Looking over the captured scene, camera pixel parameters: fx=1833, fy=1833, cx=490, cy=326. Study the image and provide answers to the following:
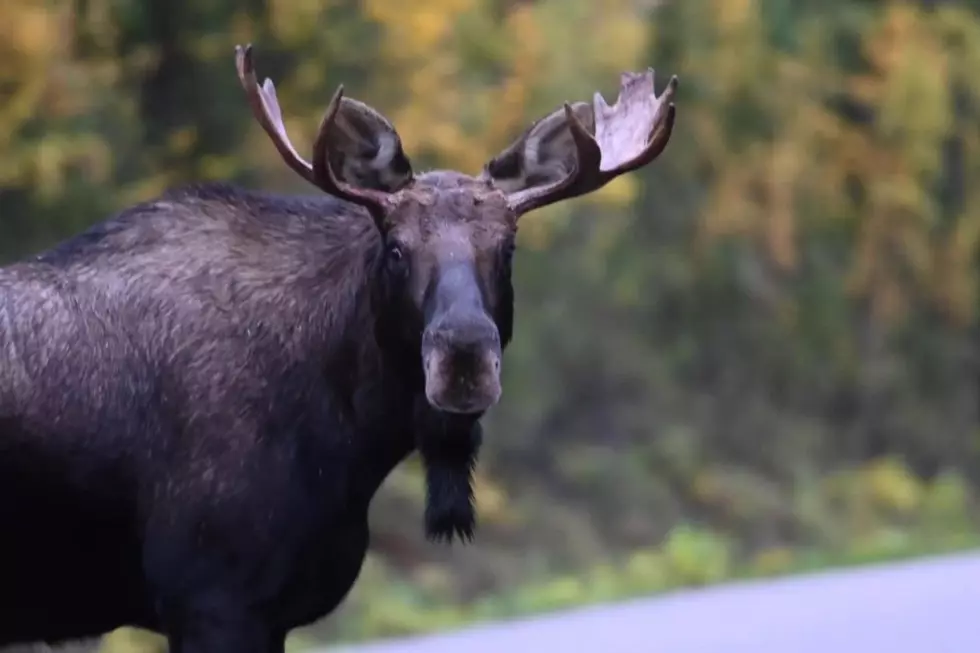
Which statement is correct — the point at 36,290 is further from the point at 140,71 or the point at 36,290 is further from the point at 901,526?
the point at 901,526

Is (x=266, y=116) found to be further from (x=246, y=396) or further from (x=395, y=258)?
(x=246, y=396)

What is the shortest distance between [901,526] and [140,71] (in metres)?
8.23

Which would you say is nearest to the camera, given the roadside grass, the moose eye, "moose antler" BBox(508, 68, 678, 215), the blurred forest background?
→ the moose eye

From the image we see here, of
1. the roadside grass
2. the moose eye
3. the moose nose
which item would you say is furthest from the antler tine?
the roadside grass

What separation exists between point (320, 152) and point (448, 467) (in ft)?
2.83

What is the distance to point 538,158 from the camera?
4.80 meters

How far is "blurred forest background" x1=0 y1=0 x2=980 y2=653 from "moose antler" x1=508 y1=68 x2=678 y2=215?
4552mm

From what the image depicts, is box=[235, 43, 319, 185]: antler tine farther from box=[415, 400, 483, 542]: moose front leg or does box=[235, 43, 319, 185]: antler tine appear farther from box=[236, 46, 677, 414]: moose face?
box=[415, 400, 483, 542]: moose front leg

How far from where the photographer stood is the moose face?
167 inches

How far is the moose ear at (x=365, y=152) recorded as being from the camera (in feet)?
15.2

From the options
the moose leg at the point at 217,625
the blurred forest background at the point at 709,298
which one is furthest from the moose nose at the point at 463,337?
the blurred forest background at the point at 709,298

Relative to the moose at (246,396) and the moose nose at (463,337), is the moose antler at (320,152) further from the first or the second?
the moose nose at (463,337)

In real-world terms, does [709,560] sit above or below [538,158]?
above

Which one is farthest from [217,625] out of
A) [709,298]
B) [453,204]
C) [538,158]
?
[709,298]
